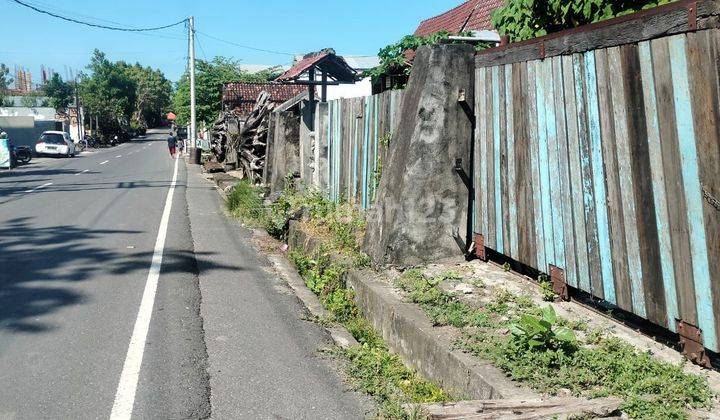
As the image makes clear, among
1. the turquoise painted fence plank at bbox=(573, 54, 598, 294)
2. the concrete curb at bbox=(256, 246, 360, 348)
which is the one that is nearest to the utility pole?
the concrete curb at bbox=(256, 246, 360, 348)

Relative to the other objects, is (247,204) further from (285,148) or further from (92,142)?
(92,142)

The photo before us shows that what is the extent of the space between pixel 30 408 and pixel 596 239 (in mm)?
3844

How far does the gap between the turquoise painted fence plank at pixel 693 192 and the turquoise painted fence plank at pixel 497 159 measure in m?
2.39

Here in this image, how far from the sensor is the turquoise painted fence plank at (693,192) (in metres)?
3.76

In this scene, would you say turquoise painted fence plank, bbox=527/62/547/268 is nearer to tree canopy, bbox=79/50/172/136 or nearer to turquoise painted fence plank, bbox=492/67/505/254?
turquoise painted fence plank, bbox=492/67/505/254

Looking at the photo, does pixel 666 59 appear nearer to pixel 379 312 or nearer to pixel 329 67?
pixel 379 312

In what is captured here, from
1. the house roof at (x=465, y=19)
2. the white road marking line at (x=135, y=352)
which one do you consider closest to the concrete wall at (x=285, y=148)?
the house roof at (x=465, y=19)

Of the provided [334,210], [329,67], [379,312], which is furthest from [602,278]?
[329,67]

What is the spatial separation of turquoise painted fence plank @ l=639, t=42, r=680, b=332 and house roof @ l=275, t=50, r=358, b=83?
10.5 m

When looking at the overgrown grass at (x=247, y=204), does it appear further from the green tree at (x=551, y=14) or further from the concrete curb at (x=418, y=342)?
the green tree at (x=551, y=14)

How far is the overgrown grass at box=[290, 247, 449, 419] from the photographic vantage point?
458 centimetres

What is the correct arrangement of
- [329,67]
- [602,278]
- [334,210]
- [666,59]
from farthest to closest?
[329,67], [334,210], [602,278], [666,59]

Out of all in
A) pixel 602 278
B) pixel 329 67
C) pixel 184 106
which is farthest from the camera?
pixel 184 106

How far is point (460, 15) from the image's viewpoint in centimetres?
1866
